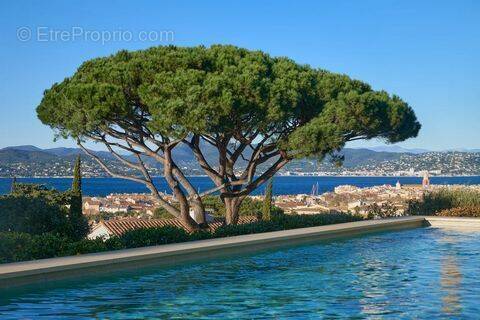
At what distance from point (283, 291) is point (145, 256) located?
353cm

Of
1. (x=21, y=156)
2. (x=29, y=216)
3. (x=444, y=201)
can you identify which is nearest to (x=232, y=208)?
(x=29, y=216)

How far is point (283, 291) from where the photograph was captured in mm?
11844

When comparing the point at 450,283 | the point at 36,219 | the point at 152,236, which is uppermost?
the point at 36,219

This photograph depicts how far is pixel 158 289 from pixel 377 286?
4117 mm

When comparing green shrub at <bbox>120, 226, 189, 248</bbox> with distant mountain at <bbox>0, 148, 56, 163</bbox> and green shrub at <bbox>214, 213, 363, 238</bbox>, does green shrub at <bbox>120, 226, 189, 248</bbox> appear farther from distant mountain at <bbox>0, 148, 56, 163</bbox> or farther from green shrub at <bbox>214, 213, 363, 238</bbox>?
distant mountain at <bbox>0, 148, 56, 163</bbox>

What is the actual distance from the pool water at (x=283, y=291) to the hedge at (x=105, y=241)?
1983 mm

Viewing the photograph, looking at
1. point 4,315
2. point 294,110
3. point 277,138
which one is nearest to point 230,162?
point 277,138

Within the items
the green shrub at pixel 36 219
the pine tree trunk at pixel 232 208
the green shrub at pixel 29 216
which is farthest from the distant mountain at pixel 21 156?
the green shrub at pixel 29 216

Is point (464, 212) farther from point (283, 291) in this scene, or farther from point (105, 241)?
point (283, 291)

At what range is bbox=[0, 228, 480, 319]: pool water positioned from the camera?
33.0 feet

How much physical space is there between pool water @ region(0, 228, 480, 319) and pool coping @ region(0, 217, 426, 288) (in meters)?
0.38

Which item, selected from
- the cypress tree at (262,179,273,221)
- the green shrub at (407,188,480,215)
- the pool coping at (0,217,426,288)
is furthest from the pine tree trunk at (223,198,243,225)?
the green shrub at (407,188,480,215)

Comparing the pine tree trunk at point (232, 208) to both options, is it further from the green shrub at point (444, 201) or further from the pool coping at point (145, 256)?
the green shrub at point (444, 201)

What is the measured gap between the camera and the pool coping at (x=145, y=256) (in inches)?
458
